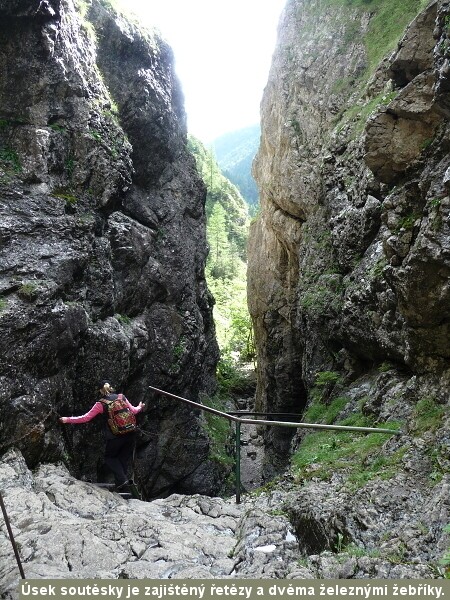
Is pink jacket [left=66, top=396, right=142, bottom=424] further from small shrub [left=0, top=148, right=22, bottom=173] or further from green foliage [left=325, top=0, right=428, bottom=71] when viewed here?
green foliage [left=325, top=0, right=428, bottom=71]

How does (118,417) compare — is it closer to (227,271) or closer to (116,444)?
(116,444)

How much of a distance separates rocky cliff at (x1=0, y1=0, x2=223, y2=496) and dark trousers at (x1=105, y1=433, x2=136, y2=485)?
135 cm

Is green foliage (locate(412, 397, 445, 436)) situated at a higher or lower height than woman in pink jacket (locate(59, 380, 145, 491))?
higher

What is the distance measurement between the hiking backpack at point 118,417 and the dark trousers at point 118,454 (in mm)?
234

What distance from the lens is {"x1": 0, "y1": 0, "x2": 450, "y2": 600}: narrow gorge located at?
5.02 m

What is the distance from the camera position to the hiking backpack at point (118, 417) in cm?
816

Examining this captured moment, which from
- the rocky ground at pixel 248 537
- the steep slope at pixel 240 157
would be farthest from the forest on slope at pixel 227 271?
the steep slope at pixel 240 157

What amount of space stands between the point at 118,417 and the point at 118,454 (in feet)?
3.03

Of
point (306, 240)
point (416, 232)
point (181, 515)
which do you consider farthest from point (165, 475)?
point (416, 232)

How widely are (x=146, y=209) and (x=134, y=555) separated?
1184cm

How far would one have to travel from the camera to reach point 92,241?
38.3ft

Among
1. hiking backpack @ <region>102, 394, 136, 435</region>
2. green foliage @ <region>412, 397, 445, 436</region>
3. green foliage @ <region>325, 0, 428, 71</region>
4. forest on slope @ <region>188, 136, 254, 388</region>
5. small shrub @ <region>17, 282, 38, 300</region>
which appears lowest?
forest on slope @ <region>188, 136, 254, 388</region>

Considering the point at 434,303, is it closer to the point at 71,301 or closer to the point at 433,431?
the point at 433,431

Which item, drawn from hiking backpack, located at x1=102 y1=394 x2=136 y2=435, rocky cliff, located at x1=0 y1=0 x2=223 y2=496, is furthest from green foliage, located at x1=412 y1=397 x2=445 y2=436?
rocky cliff, located at x1=0 y1=0 x2=223 y2=496
